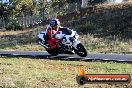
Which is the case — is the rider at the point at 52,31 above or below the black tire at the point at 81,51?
above

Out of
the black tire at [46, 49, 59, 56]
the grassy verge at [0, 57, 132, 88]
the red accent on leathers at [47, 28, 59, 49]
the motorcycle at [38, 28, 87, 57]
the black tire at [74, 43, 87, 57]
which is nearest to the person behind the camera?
the grassy verge at [0, 57, 132, 88]

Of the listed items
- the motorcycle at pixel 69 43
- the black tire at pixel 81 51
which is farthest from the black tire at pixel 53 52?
the black tire at pixel 81 51

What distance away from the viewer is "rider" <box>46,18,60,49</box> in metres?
21.9

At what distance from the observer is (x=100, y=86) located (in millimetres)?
12812

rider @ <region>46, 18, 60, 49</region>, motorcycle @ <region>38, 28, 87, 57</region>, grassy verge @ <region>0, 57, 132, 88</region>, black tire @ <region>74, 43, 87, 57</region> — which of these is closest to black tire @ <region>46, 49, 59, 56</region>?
motorcycle @ <region>38, 28, 87, 57</region>

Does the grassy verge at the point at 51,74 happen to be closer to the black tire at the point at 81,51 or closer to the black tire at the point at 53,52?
the black tire at the point at 81,51

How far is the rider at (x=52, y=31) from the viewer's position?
21.9m

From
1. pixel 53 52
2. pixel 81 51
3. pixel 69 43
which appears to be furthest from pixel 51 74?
pixel 53 52

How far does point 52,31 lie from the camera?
73.6ft

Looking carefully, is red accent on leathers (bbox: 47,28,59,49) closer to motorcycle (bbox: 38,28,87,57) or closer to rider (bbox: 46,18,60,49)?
rider (bbox: 46,18,60,49)

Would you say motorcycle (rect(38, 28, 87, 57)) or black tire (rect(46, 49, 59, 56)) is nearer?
motorcycle (rect(38, 28, 87, 57))

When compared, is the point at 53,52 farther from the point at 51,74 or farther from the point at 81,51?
the point at 51,74

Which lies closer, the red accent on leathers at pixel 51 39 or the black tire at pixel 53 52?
the red accent on leathers at pixel 51 39

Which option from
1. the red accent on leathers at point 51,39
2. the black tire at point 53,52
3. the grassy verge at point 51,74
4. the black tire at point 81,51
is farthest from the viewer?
the black tire at point 53,52
